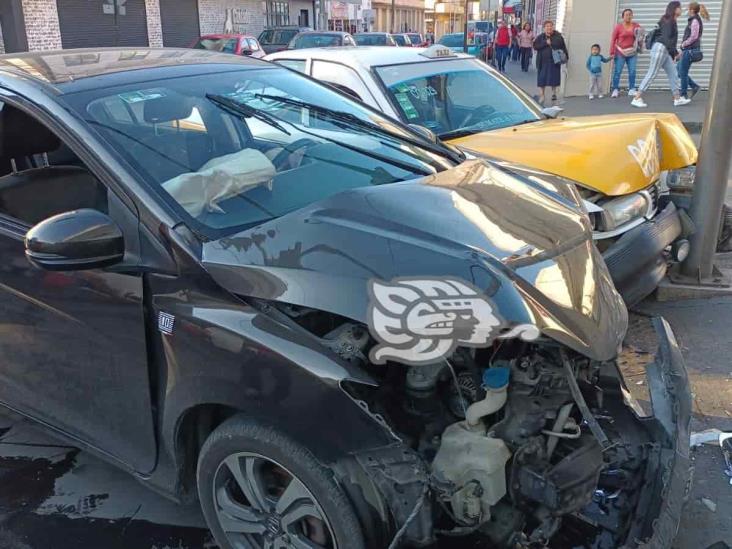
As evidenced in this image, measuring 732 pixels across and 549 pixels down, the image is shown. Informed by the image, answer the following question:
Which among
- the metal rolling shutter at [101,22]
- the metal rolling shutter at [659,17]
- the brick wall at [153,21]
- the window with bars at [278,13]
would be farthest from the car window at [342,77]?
the window with bars at [278,13]

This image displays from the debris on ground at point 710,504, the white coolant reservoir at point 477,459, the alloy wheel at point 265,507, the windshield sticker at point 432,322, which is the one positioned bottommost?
the debris on ground at point 710,504

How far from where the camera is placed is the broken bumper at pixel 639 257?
13.4 ft

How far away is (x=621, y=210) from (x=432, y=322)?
2716mm

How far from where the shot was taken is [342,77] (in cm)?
561

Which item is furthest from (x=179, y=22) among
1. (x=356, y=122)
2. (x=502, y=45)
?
(x=356, y=122)

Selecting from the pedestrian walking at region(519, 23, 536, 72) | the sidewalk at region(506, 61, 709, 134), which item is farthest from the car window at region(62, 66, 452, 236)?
the pedestrian walking at region(519, 23, 536, 72)

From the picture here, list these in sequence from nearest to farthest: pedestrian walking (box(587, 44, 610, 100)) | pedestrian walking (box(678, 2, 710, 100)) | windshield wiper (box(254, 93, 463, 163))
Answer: windshield wiper (box(254, 93, 463, 163)) < pedestrian walking (box(678, 2, 710, 100)) < pedestrian walking (box(587, 44, 610, 100))

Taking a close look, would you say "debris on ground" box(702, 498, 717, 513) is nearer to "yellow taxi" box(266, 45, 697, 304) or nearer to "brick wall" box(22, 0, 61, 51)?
"yellow taxi" box(266, 45, 697, 304)

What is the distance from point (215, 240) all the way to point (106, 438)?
3.24 ft

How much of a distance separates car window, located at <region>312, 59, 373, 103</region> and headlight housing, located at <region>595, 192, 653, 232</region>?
2.01m

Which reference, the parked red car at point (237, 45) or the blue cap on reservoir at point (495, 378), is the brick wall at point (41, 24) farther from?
the blue cap on reservoir at point (495, 378)

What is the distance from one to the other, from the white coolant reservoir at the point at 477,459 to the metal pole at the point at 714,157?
3540 millimetres

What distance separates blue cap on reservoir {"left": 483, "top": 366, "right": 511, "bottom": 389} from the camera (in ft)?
7.20

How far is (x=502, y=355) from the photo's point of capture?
2.32 metres
